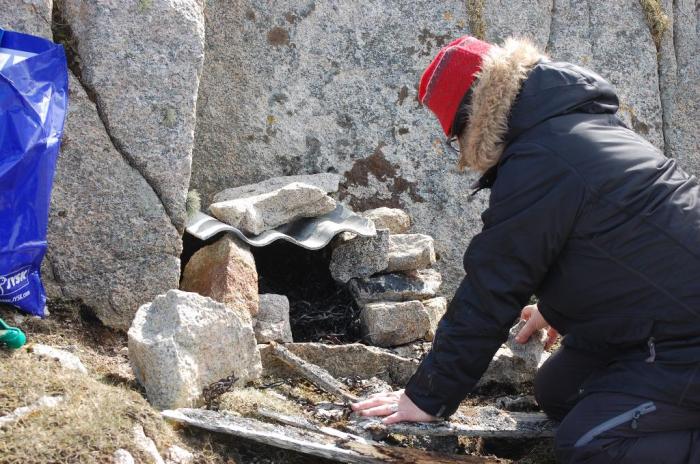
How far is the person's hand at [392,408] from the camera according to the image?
11.5 feet

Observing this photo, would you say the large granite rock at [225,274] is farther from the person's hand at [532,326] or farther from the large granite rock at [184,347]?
the person's hand at [532,326]

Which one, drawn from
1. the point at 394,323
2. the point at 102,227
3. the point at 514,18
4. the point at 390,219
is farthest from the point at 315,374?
the point at 514,18

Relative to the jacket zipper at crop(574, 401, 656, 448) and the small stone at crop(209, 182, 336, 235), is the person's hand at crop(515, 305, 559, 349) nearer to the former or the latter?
the jacket zipper at crop(574, 401, 656, 448)

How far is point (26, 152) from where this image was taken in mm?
3584

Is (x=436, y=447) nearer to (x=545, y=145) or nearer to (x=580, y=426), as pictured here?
(x=580, y=426)

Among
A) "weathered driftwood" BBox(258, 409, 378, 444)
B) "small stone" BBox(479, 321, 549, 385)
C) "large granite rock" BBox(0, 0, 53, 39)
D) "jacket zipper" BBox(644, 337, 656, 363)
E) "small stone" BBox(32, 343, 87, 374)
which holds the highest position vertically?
"large granite rock" BBox(0, 0, 53, 39)

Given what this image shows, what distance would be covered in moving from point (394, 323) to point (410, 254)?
512mm

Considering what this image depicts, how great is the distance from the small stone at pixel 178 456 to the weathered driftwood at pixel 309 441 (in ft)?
0.51

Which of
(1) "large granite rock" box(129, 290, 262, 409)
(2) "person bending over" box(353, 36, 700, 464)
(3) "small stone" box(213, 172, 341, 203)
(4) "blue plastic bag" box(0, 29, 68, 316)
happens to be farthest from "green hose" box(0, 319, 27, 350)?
(3) "small stone" box(213, 172, 341, 203)

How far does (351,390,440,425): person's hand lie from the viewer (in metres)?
3.49

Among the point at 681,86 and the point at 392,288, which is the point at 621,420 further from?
the point at 681,86

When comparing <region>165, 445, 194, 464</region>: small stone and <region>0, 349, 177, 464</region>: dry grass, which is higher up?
<region>0, 349, 177, 464</region>: dry grass

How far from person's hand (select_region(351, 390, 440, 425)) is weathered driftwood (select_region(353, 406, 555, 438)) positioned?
0.03 meters

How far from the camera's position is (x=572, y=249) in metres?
3.16
